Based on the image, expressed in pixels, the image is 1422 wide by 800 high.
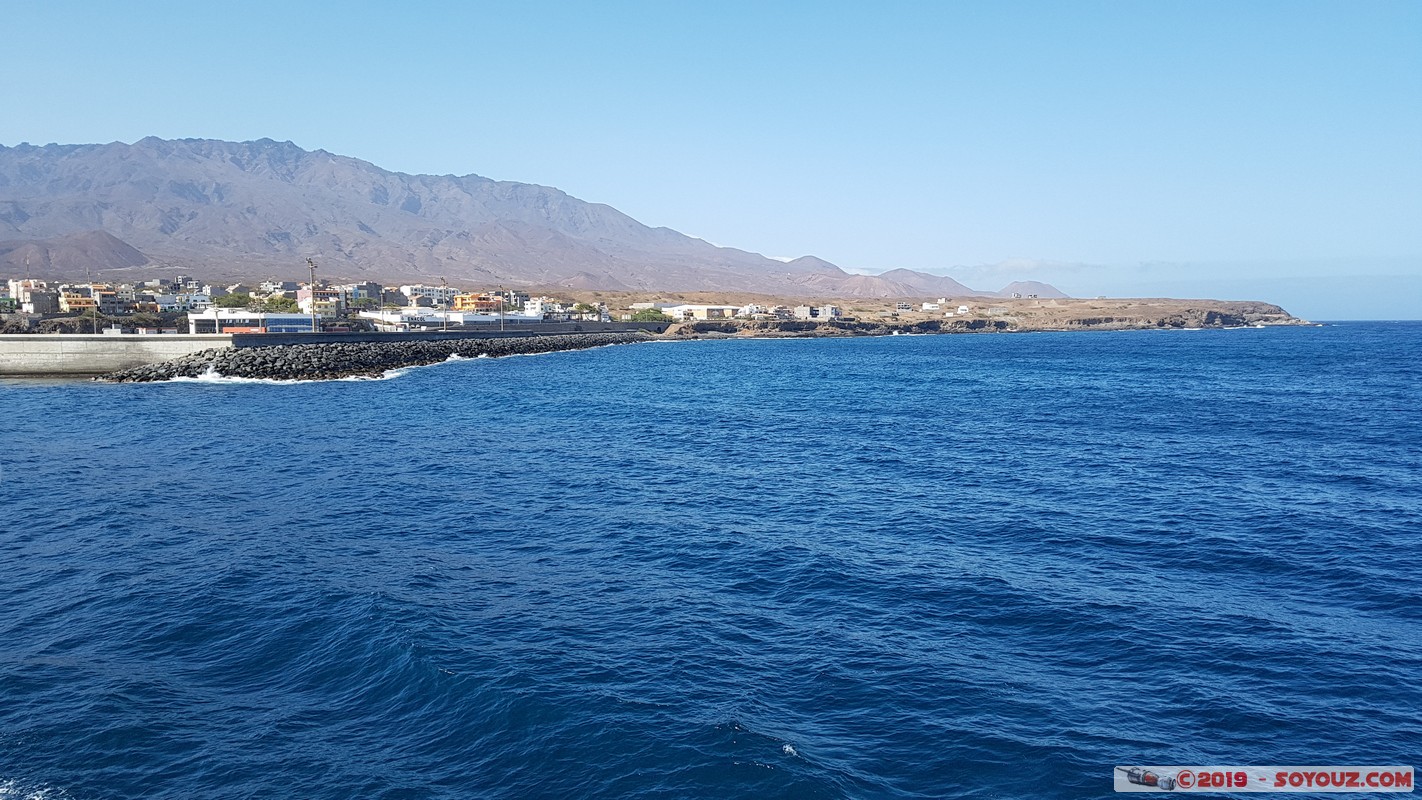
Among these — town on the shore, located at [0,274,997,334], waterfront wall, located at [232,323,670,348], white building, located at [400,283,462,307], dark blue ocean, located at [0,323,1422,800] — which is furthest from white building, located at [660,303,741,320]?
dark blue ocean, located at [0,323,1422,800]

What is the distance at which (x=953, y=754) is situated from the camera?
13602 mm

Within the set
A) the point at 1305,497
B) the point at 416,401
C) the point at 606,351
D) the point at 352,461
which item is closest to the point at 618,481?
the point at 352,461

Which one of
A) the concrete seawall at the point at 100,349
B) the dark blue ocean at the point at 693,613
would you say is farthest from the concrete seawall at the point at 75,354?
the dark blue ocean at the point at 693,613

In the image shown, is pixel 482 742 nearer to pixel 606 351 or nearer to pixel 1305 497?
pixel 1305 497

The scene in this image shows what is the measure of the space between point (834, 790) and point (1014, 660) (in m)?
6.01

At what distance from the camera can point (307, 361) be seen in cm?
7806

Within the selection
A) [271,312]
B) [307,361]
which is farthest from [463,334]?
[307,361]

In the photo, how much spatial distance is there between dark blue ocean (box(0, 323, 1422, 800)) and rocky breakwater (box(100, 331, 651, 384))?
33.3 m

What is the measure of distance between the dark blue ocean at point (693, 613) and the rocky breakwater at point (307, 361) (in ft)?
109

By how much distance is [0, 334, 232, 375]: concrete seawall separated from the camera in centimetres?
7488

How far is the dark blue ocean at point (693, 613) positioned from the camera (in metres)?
13.6

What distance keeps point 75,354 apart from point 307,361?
1919 centimetres

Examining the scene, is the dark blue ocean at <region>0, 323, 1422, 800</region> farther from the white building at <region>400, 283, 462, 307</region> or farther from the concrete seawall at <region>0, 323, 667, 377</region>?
the white building at <region>400, 283, 462, 307</region>

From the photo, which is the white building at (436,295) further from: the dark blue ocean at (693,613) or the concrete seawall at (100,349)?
the dark blue ocean at (693,613)
